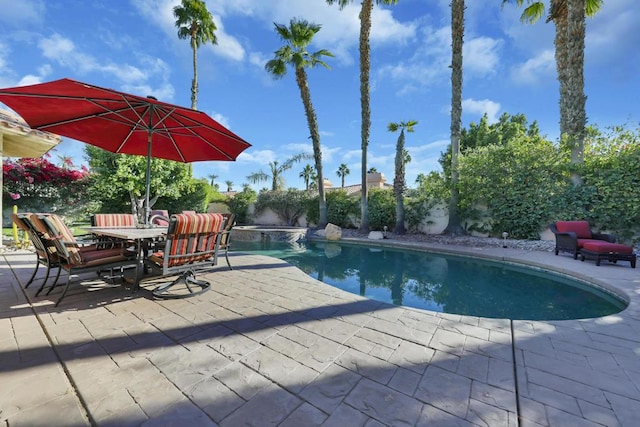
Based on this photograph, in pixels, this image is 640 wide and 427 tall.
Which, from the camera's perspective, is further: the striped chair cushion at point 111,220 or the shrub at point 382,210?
the shrub at point 382,210

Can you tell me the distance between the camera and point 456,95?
10625 millimetres

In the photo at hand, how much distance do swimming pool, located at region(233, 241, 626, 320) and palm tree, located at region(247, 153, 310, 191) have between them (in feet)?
43.4

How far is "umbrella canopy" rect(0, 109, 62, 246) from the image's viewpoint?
5602mm

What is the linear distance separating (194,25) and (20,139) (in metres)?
11.9

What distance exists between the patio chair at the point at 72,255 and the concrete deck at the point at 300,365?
1.31 ft

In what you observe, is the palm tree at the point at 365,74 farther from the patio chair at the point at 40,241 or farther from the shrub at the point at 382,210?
the patio chair at the point at 40,241

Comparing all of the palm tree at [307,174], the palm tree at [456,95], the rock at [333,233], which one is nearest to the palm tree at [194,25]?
the rock at [333,233]

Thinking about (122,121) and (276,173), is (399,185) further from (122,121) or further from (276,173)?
(276,173)

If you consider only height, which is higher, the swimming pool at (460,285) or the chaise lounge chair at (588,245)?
the chaise lounge chair at (588,245)

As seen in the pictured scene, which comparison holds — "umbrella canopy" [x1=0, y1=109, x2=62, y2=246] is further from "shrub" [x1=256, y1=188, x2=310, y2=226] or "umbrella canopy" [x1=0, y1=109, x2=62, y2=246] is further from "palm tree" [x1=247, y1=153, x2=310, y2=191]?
"palm tree" [x1=247, y1=153, x2=310, y2=191]

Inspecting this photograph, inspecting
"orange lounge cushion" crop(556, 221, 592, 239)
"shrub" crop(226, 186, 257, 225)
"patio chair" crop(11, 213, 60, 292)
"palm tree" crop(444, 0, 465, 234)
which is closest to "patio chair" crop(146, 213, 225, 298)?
"patio chair" crop(11, 213, 60, 292)

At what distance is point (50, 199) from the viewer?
9.61 m

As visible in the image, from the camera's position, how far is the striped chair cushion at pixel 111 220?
4.38m

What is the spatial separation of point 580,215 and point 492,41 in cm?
703
